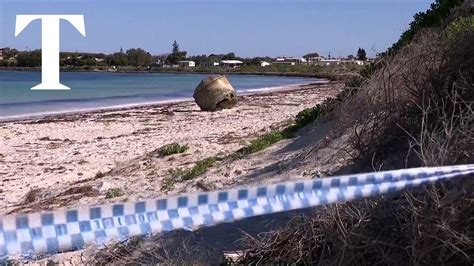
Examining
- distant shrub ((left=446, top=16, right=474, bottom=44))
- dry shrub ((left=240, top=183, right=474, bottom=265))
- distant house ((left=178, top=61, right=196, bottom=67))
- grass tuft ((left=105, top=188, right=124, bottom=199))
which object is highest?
distant shrub ((left=446, top=16, right=474, bottom=44))

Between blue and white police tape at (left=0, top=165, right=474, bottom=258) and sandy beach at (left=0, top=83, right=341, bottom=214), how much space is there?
4212mm

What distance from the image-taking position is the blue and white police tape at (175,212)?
3.00m

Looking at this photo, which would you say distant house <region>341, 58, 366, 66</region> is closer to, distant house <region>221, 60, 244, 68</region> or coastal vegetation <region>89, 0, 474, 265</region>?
coastal vegetation <region>89, 0, 474, 265</region>

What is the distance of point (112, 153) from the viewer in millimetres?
14445

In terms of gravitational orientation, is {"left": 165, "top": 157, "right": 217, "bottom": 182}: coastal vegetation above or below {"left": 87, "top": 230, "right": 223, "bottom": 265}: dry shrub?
below

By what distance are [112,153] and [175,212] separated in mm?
11351

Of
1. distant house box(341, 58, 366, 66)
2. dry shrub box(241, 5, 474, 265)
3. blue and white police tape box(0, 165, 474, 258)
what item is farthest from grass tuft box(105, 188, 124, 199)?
blue and white police tape box(0, 165, 474, 258)

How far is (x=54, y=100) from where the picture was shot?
37.5m

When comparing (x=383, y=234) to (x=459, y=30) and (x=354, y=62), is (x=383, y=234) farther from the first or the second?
(x=354, y=62)

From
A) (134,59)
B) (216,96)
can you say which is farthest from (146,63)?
(216,96)

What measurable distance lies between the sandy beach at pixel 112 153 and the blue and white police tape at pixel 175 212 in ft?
13.8

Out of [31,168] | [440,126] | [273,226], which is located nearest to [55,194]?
[31,168]

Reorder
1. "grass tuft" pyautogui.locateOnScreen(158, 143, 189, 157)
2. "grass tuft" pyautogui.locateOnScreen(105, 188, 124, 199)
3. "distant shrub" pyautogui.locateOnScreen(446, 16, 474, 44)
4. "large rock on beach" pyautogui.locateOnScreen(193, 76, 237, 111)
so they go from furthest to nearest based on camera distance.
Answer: "large rock on beach" pyautogui.locateOnScreen(193, 76, 237, 111) < "grass tuft" pyautogui.locateOnScreen(158, 143, 189, 157) < "grass tuft" pyautogui.locateOnScreen(105, 188, 124, 199) < "distant shrub" pyautogui.locateOnScreen(446, 16, 474, 44)

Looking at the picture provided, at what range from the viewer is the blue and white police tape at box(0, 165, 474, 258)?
118 inches
